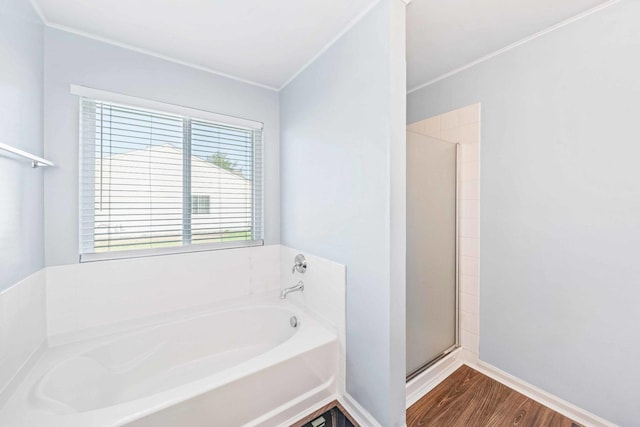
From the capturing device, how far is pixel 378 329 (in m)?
1.43

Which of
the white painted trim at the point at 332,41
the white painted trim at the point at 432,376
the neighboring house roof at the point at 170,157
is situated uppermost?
the white painted trim at the point at 332,41

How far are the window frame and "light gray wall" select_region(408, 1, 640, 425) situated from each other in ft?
5.97

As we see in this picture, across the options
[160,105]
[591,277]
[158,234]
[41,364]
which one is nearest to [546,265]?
[591,277]

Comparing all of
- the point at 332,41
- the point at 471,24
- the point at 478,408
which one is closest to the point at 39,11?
the point at 332,41

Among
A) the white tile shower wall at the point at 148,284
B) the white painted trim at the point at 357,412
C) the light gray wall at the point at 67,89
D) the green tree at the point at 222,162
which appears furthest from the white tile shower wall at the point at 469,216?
the light gray wall at the point at 67,89

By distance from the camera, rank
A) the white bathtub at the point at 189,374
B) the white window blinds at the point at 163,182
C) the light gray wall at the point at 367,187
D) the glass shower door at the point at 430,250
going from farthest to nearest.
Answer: the glass shower door at the point at 430,250
the white window blinds at the point at 163,182
the light gray wall at the point at 367,187
the white bathtub at the point at 189,374

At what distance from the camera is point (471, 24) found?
1.59 m

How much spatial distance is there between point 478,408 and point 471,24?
7.79 feet

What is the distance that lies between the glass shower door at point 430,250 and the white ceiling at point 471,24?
0.61 m

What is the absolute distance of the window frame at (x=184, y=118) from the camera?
5.49 feet

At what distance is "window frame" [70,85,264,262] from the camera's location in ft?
5.49

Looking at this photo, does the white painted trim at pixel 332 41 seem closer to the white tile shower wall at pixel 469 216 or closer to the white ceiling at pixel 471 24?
the white ceiling at pixel 471 24

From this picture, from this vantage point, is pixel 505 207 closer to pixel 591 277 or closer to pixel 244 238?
pixel 591 277

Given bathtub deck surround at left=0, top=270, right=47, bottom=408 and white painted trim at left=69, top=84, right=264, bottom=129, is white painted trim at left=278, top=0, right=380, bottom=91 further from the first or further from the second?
bathtub deck surround at left=0, top=270, right=47, bottom=408
